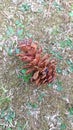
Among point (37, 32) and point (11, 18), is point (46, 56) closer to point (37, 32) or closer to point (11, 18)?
point (37, 32)

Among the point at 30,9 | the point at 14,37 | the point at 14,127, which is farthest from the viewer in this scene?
the point at 30,9

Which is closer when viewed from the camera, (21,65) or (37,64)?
(37,64)

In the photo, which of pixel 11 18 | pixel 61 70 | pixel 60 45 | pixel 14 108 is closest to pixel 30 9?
pixel 11 18

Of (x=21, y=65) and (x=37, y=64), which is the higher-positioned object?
(x=37, y=64)
